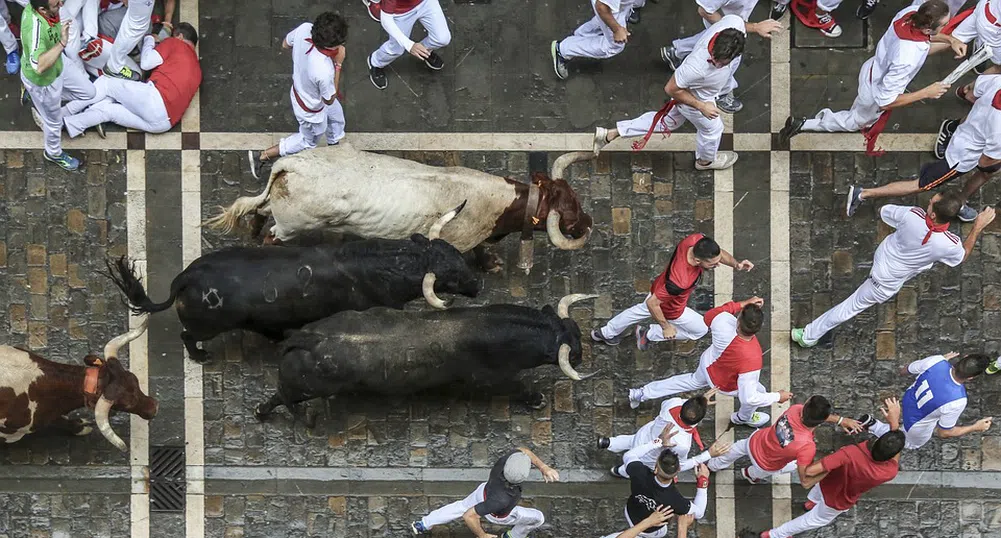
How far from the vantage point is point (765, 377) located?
40.3 ft

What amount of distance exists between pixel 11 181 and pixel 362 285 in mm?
4613

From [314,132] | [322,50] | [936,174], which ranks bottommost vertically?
[936,174]

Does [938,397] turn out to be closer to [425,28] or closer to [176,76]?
[425,28]

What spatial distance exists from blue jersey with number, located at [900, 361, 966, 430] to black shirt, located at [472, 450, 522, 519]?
4.02m

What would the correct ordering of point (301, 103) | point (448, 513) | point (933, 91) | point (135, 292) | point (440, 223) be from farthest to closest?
point (448, 513) < point (301, 103) < point (933, 91) < point (135, 292) < point (440, 223)

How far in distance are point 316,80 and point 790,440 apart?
19.1 ft

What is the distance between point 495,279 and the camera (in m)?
12.2

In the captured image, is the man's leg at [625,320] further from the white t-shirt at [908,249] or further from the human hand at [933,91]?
the human hand at [933,91]

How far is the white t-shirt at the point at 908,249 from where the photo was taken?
1060 cm

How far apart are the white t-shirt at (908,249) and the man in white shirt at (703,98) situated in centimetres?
204

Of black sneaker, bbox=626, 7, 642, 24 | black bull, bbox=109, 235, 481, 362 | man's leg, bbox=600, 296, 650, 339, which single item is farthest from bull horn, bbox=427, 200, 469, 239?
black sneaker, bbox=626, 7, 642, 24

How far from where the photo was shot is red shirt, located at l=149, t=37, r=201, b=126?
12.1 meters

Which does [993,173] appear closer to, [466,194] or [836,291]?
[836,291]

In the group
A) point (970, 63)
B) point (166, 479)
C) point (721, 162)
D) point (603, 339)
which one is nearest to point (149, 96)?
point (166, 479)
